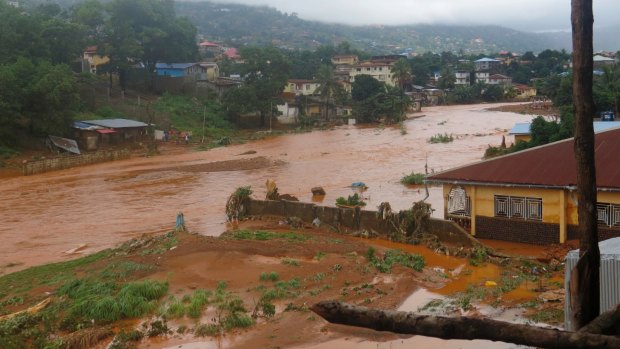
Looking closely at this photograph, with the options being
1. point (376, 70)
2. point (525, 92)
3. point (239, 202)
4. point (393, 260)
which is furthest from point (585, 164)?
point (525, 92)

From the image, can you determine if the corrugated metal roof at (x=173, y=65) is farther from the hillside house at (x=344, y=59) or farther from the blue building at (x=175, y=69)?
the hillside house at (x=344, y=59)

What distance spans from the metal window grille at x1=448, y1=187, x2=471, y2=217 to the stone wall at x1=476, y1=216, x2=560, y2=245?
0.45 meters

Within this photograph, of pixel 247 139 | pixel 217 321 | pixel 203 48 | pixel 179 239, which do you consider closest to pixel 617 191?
pixel 217 321

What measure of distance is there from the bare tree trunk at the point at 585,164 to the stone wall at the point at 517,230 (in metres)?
10.2

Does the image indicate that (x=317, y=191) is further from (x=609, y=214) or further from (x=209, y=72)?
(x=209, y=72)

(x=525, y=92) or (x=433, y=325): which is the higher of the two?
(x=525, y=92)

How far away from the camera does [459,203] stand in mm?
16281

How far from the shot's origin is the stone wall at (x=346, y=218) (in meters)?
15.3

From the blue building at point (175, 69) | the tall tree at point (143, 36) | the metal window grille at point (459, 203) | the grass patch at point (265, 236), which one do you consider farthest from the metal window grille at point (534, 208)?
the blue building at point (175, 69)

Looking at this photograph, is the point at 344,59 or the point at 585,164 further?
the point at 344,59

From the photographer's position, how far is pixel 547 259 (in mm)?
13219

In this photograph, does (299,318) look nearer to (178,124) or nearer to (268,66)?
(178,124)

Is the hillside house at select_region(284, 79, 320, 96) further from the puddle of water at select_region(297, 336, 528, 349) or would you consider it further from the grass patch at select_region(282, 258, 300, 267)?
the puddle of water at select_region(297, 336, 528, 349)

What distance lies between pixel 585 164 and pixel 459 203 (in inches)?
450
